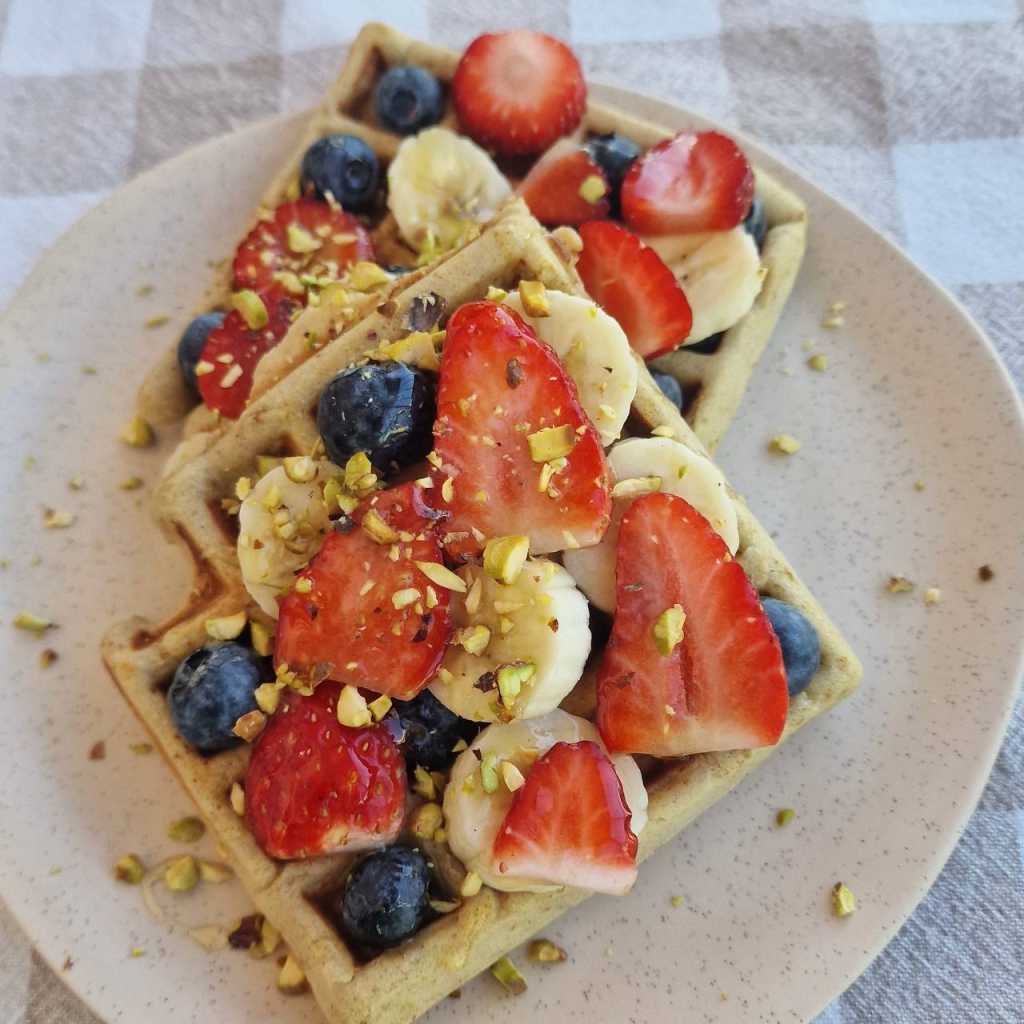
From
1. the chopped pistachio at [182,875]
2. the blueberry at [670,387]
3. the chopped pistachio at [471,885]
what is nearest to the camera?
the chopped pistachio at [471,885]

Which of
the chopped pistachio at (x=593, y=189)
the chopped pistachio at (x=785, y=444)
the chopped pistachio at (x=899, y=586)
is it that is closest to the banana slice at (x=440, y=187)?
the chopped pistachio at (x=593, y=189)

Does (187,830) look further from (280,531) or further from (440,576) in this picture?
(440,576)

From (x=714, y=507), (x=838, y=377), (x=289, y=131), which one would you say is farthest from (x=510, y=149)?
(x=714, y=507)

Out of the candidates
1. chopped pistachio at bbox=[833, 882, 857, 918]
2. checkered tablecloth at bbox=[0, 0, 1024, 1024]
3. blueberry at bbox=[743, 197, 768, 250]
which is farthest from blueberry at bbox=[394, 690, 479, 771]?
checkered tablecloth at bbox=[0, 0, 1024, 1024]

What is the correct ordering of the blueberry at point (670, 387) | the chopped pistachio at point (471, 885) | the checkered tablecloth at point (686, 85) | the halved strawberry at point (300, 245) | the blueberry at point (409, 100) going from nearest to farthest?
the chopped pistachio at point (471, 885) → the blueberry at point (670, 387) → the halved strawberry at point (300, 245) → the blueberry at point (409, 100) → the checkered tablecloth at point (686, 85)

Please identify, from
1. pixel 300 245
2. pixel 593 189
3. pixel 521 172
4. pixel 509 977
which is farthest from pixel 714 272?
pixel 509 977

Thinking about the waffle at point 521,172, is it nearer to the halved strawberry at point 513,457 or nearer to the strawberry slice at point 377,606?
the halved strawberry at point 513,457
